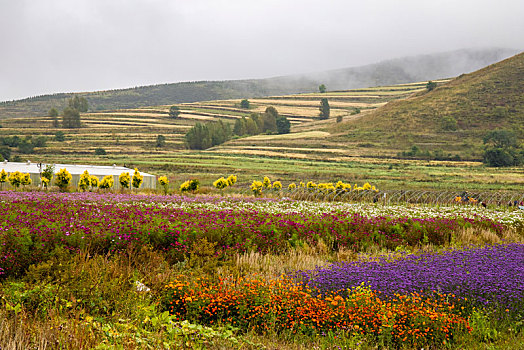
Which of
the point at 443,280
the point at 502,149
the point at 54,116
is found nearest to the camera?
the point at 443,280

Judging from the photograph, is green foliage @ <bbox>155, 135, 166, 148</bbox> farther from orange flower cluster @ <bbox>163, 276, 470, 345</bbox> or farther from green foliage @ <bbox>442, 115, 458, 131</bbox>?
orange flower cluster @ <bbox>163, 276, 470, 345</bbox>

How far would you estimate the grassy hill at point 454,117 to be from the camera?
93.3 meters

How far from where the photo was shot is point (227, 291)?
7.22 m

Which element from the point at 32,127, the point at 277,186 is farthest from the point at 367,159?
the point at 32,127

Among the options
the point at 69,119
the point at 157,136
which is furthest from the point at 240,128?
the point at 69,119

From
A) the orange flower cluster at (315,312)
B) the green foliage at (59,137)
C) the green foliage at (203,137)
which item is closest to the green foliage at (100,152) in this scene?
the green foliage at (59,137)

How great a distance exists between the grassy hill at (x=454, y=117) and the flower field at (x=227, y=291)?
8186cm

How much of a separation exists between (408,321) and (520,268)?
357 cm

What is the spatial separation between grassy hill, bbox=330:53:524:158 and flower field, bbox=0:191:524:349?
81.9 metres

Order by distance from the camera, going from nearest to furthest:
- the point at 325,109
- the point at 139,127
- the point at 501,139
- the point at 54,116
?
the point at 501,139 < the point at 54,116 < the point at 139,127 < the point at 325,109

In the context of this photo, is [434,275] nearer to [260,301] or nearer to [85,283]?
[260,301]

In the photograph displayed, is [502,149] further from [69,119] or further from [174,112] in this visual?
[174,112]

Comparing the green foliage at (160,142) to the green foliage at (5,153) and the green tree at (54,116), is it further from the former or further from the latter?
the green tree at (54,116)

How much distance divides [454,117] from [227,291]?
4141 inches
